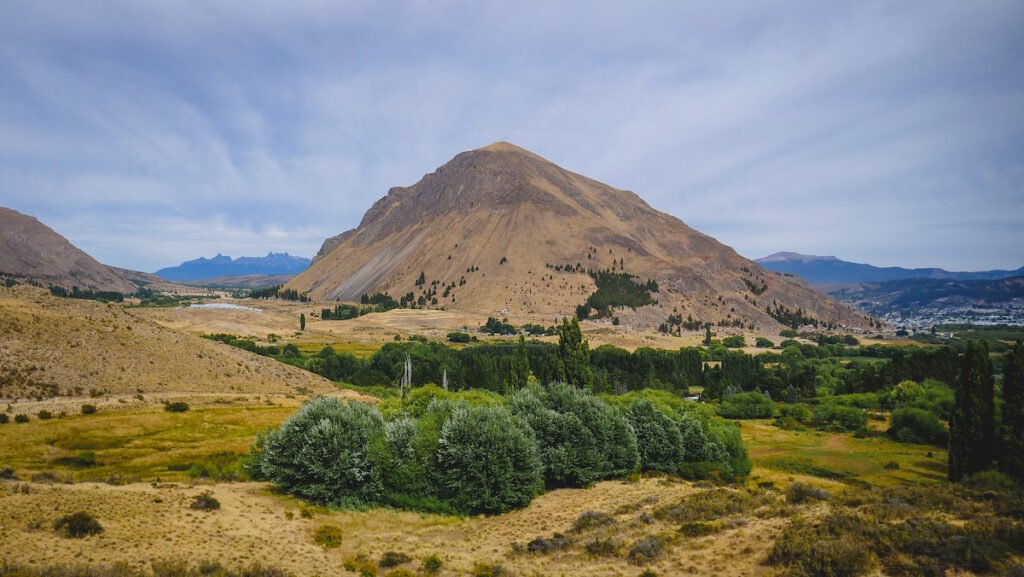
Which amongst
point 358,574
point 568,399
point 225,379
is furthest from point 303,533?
point 225,379

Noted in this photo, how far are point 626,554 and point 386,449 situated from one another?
21.6 metres

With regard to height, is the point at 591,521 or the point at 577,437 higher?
the point at 577,437

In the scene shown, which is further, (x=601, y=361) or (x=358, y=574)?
(x=601, y=361)

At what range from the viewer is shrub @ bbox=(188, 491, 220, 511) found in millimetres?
31600

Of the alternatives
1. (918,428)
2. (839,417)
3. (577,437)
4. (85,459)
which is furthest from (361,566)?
(839,417)

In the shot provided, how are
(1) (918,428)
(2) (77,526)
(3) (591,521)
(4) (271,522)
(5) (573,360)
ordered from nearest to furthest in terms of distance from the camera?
(2) (77,526)
(4) (271,522)
(3) (591,521)
(5) (573,360)
(1) (918,428)

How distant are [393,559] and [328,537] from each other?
16.1 feet

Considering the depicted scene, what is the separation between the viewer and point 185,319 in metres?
187

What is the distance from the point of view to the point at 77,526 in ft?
81.2

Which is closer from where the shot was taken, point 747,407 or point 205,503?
point 205,503

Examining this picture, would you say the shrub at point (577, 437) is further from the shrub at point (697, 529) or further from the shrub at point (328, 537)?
the shrub at point (328, 537)

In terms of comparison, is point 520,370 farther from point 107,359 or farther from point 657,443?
point 107,359

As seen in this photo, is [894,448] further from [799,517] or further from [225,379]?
[225,379]

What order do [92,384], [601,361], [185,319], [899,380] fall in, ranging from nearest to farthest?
[92,384], [899,380], [601,361], [185,319]
